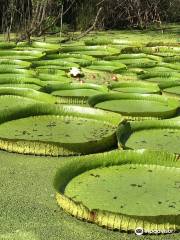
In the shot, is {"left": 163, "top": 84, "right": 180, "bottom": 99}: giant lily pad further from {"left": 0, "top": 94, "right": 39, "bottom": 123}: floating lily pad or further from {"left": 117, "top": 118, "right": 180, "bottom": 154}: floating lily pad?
{"left": 0, "top": 94, "right": 39, "bottom": 123}: floating lily pad

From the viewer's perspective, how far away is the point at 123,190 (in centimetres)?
203

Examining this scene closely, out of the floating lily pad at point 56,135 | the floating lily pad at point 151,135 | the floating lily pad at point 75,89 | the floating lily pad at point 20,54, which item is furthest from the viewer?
the floating lily pad at point 20,54

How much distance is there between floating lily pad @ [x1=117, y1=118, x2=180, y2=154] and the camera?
2645mm

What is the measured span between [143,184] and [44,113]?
47.2 inches

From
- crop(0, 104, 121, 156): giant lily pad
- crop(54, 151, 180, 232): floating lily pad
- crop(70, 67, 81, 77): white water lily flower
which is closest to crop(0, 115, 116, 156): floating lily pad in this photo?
crop(0, 104, 121, 156): giant lily pad

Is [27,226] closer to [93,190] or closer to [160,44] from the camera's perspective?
[93,190]

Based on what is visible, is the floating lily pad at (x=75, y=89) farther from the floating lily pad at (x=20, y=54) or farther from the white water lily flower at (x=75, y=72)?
the floating lily pad at (x=20, y=54)

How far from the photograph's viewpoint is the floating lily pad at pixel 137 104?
3.24m

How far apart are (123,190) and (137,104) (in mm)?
1642

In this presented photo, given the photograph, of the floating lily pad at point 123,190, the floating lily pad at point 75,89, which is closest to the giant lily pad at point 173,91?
the floating lily pad at point 75,89

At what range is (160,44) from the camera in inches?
279

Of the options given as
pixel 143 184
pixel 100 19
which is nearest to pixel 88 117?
pixel 143 184

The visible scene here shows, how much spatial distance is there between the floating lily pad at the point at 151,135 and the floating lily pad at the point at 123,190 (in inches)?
9.1

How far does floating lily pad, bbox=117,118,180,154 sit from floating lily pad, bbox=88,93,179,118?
0.25 metres
